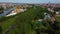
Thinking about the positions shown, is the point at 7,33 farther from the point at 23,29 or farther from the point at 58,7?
the point at 58,7

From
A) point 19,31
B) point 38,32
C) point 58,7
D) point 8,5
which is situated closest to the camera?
point 19,31

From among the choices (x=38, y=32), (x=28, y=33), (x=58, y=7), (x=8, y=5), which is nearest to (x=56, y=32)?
(x=38, y=32)

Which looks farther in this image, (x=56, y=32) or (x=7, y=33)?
(x=56, y=32)

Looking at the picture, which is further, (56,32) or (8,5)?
(8,5)

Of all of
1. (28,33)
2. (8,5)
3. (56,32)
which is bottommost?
(8,5)

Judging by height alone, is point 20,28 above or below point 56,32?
above

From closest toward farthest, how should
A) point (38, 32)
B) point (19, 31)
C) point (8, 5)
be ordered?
point (19, 31)
point (38, 32)
point (8, 5)

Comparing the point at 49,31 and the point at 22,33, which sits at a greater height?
the point at 22,33

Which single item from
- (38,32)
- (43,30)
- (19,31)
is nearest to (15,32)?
(19,31)

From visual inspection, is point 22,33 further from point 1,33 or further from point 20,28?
point 1,33
